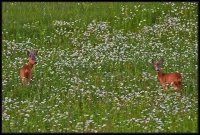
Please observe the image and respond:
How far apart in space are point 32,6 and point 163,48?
9176mm

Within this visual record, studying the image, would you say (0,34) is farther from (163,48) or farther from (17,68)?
(163,48)

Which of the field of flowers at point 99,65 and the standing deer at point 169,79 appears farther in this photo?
the standing deer at point 169,79

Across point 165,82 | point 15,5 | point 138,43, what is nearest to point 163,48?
point 138,43

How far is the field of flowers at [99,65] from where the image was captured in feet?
46.3

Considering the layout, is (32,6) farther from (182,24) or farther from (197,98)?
(197,98)

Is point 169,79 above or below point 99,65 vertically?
above

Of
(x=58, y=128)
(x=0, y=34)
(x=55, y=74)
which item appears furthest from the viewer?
(x=0, y=34)

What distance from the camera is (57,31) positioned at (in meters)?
23.7

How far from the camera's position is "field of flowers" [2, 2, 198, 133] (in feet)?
46.3

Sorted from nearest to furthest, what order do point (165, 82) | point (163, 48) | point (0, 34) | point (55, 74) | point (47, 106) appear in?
1. point (47, 106)
2. point (165, 82)
3. point (55, 74)
4. point (163, 48)
5. point (0, 34)

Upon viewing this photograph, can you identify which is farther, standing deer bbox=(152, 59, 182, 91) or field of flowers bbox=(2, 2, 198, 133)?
standing deer bbox=(152, 59, 182, 91)

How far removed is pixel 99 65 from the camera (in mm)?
19156

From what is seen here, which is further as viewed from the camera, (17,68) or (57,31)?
(57,31)

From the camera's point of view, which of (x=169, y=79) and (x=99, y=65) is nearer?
(x=169, y=79)
